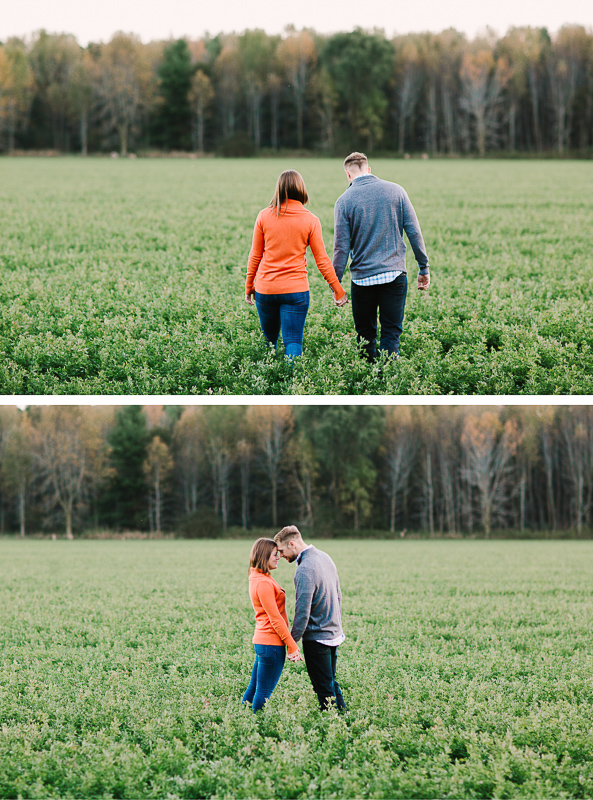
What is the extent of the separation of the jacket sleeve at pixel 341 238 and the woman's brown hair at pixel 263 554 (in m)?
3.34

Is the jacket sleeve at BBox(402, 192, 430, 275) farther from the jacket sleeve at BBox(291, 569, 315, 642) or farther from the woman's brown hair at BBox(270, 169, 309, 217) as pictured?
the jacket sleeve at BBox(291, 569, 315, 642)

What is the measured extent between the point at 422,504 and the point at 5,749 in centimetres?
4477

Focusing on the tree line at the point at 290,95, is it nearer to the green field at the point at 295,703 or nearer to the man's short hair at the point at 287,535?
the green field at the point at 295,703

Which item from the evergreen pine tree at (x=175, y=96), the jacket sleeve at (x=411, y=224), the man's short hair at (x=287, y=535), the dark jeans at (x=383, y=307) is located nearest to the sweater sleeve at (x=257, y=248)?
the dark jeans at (x=383, y=307)

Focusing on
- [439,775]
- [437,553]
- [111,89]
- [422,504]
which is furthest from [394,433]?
[111,89]

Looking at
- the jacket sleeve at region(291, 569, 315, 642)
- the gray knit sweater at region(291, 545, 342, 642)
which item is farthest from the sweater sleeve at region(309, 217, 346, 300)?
the jacket sleeve at region(291, 569, 315, 642)

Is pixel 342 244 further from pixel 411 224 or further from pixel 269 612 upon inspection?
pixel 269 612

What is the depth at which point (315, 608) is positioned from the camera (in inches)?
262

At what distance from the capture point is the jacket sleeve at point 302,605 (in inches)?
253

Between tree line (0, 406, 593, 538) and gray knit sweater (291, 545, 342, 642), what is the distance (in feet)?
120

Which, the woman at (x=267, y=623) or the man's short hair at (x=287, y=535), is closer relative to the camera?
the woman at (x=267, y=623)

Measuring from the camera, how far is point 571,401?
9.59 meters

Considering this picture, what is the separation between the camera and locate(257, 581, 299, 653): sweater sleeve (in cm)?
644

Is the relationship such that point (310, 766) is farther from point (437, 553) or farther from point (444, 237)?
point (437, 553)
